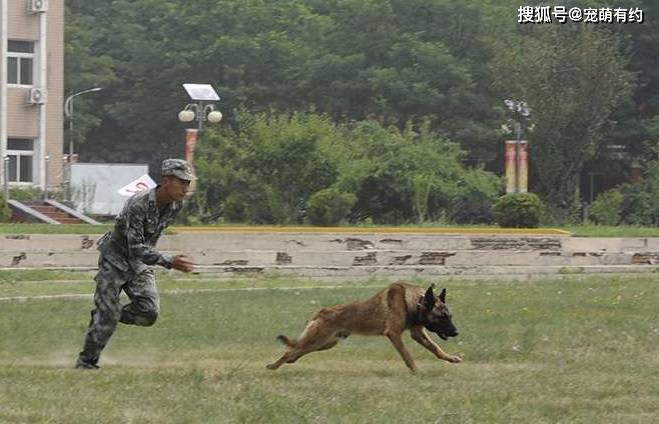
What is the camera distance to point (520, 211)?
31.9 metres

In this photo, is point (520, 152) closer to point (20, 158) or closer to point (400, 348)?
point (20, 158)

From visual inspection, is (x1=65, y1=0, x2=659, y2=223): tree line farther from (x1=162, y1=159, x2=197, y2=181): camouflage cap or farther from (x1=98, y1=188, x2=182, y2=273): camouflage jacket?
(x1=162, y1=159, x2=197, y2=181): camouflage cap

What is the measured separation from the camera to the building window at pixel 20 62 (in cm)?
5175

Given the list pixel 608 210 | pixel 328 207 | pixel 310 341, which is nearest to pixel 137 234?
pixel 310 341

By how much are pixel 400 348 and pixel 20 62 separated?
43.0 m

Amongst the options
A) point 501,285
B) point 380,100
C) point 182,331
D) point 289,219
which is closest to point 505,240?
point 501,285

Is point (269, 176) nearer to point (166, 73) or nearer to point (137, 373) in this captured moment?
point (137, 373)

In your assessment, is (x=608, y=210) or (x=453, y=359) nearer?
(x=453, y=359)

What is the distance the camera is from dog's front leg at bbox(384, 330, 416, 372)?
1115cm

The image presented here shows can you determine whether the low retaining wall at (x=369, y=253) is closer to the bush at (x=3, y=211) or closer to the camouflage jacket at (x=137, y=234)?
the bush at (x=3, y=211)

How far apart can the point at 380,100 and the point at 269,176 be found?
2918 centimetres

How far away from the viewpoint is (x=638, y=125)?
203 feet

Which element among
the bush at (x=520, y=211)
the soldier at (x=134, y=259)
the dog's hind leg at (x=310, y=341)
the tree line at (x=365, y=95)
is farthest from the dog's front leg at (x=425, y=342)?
the tree line at (x=365, y=95)

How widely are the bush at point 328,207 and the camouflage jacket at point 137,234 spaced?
68.9 feet
